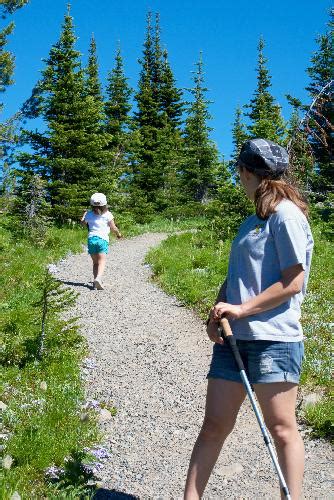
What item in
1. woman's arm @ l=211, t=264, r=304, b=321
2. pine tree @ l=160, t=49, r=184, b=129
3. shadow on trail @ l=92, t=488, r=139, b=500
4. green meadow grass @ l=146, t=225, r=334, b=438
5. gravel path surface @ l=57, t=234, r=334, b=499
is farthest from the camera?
pine tree @ l=160, t=49, r=184, b=129

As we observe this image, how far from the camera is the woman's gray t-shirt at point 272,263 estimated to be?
3.23 meters

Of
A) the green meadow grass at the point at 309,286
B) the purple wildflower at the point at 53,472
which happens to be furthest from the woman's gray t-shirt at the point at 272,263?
the green meadow grass at the point at 309,286

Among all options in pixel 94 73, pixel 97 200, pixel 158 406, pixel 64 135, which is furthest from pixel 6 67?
pixel 94 73

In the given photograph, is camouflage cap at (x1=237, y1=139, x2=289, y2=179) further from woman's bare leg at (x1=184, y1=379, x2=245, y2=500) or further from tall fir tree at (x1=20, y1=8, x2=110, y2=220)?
tall fir tree at (x1=20, y1=8, x2=110, y2=220)

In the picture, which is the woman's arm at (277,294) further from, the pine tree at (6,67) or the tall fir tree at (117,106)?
the tall fir tree at (117,106)

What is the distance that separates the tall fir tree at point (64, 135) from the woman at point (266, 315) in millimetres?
22279

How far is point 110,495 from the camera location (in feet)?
14.7

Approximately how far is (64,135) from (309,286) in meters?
17.3

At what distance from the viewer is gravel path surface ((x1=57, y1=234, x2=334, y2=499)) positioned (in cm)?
477

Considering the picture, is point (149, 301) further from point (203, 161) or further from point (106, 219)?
point (203, 161)

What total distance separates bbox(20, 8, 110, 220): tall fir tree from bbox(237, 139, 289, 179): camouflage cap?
72.9 ft

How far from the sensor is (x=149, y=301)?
11781mm

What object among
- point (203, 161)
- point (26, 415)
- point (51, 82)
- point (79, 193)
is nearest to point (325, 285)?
point (26, 415)

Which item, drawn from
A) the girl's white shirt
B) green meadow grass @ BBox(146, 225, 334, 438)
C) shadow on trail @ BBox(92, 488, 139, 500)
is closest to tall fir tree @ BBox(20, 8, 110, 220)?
green meadow grass @ BBox(146, 225, 334, 438)
